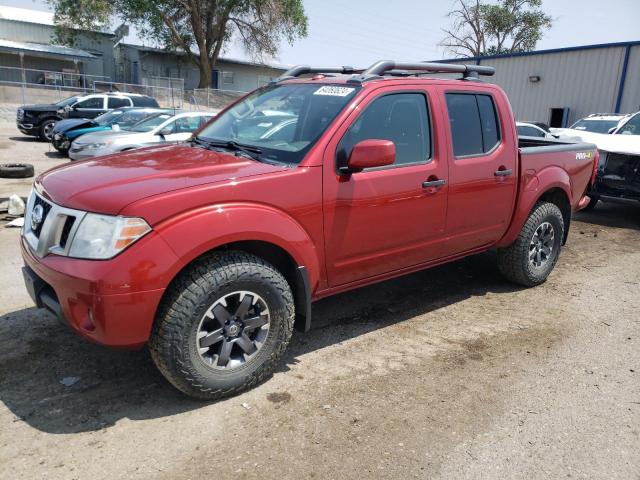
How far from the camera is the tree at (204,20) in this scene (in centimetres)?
3544

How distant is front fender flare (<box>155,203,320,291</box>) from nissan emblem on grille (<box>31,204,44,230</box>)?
913 mm

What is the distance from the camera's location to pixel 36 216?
321 centimetres

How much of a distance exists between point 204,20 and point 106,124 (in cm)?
2640

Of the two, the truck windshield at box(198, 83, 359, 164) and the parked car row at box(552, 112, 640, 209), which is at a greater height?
the truck windshield at box(198, 83, 359, 164)

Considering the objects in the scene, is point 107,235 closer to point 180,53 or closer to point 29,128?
point 29,128

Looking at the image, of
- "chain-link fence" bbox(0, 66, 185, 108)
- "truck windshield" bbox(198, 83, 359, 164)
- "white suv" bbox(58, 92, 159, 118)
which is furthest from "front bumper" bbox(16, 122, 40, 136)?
"truck windshield" bbox(198, 83, 359, 164)

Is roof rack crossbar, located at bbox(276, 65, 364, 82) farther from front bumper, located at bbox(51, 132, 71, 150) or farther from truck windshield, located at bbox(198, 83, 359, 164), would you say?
front bumper, located at bbox(51, 132, 71, 150)

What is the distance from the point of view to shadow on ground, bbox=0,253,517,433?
3.01 meters

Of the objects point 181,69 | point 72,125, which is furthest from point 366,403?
point 181,69

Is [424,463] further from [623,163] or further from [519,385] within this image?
[623,163]

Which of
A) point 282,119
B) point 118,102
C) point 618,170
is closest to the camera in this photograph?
point 282,119

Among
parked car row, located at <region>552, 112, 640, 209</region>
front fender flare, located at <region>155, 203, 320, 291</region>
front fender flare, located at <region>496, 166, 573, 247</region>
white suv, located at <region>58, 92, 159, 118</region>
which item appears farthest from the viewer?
white suv, located at <region>58, 92, 159, 118</region>

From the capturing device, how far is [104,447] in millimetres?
2717

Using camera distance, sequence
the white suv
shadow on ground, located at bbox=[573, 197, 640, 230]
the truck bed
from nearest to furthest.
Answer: the truck bed < shadow on ground, located at bbox=[573, 197, 640, 230] < the white suv
